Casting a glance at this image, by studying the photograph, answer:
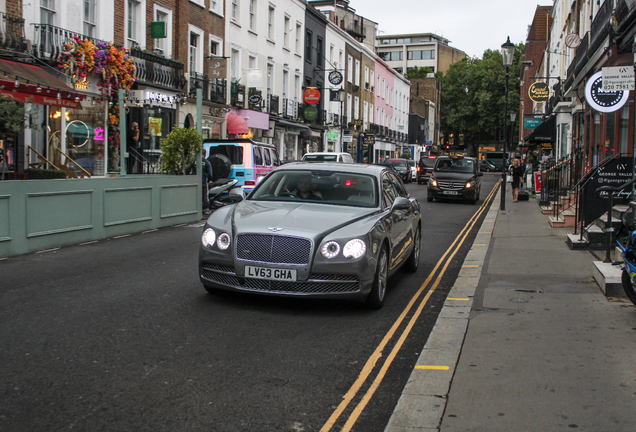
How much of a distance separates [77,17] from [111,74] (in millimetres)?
2220

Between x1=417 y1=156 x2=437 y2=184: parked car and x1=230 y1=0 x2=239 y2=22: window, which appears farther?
x1=417 y1=156 x2=437 y2=184: parked car

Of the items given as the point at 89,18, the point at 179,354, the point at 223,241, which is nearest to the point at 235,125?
the point at 89,18

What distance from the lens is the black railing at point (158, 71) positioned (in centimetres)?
2336

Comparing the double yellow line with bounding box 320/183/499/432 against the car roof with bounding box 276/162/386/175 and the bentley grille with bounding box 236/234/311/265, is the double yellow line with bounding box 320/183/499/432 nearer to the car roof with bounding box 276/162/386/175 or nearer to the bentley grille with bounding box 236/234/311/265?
the bentley grille with bounding box 236/234/311/265

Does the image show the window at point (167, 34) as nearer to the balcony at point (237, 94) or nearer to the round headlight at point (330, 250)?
the balcony at point (237, 94)

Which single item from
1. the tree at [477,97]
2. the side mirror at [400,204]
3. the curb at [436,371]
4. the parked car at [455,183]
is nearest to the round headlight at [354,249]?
the curb at [436,371]

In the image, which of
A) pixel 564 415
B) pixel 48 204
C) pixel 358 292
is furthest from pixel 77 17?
pixel 564 415

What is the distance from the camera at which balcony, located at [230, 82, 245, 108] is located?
32125 mm

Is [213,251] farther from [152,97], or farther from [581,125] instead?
[581,125]

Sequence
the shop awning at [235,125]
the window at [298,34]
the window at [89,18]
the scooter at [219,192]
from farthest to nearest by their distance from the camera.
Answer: the window at [298,34], the shop awning at [235,125], the window at [89,18], the scooter at [219,192]

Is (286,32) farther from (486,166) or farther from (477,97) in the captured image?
(477,97)

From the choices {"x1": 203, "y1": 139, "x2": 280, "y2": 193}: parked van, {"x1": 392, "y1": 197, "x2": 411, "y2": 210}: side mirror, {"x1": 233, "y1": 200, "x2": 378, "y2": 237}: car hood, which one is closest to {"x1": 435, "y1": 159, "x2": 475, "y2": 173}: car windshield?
{"x1": 203, "y1": 139, "x2": 280, "y2": 193}: parked van

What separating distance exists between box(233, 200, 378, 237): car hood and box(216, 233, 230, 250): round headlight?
13 cm

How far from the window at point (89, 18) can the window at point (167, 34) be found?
3967 mm
